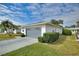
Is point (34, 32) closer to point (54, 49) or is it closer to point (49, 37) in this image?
point (49, 37)

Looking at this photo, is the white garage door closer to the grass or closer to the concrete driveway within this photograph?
the concrete driveway

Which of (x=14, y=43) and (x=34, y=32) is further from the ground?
(x=34, y=32)

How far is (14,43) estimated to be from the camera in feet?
9.18

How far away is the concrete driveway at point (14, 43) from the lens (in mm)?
2756

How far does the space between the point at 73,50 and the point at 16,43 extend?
2.81 feet

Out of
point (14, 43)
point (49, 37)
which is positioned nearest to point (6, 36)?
point (14, 43)

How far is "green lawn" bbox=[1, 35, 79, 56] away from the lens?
2770 millimetres

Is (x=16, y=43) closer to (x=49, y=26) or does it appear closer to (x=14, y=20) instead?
(x=14, y=20)

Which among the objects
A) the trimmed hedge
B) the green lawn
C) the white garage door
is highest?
the white garage door

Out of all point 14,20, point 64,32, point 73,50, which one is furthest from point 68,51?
point 14,20

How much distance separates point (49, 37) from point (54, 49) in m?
0.19

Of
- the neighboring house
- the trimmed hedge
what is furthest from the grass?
the trimmed hedge

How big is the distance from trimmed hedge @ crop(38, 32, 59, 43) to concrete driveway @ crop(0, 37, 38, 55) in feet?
0.35

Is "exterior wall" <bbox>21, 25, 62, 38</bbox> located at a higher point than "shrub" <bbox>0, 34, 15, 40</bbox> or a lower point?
higher
